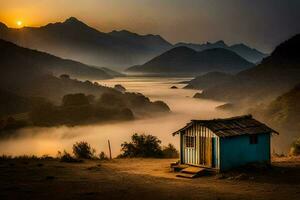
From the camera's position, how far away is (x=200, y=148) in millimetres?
30922

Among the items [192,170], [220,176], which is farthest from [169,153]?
[220,176]

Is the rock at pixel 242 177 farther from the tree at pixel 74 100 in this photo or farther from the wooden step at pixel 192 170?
the tree at pixel 74 100

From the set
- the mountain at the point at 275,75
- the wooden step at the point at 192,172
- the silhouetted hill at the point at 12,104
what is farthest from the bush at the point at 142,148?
the mountain at the point at 275,75

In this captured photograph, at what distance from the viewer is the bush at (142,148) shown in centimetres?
4378

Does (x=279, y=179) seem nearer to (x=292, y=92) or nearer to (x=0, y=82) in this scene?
(x=292, y=92)

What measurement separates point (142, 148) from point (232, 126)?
14701 millimetres

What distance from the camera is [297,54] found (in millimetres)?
159875

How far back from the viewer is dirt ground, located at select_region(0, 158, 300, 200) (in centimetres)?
2036

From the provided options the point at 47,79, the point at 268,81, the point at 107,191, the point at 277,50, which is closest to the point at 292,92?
the point at 268,81

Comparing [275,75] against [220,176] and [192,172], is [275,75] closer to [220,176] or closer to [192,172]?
[192,172]

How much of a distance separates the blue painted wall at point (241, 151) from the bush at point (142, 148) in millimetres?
14159

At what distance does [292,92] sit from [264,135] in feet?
240

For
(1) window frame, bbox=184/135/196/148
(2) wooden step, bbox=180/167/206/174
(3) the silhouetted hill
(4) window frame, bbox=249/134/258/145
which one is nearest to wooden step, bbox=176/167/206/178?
(2) wooden step, bbox=180/167/206/174

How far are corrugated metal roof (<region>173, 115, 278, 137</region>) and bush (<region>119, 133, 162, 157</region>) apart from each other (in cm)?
1270
